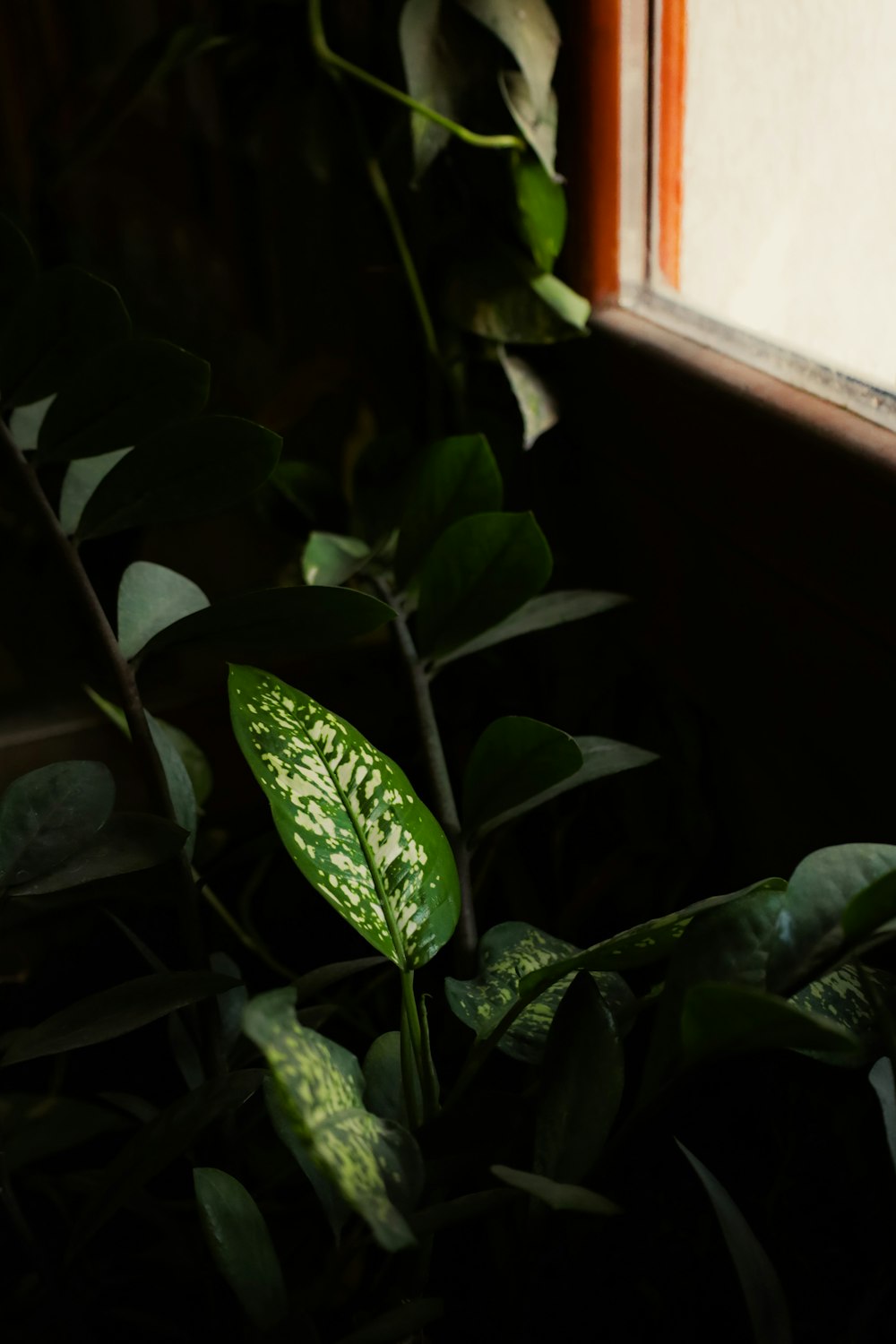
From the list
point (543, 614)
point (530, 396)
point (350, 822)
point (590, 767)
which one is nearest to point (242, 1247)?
point (350, 822)

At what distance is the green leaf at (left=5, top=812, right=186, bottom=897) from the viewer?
44 cm

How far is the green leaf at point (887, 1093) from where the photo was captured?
36cm

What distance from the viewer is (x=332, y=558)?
2.31 feet

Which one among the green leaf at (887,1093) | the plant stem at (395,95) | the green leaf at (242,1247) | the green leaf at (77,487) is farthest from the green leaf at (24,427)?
the green leaf at (887,1093)

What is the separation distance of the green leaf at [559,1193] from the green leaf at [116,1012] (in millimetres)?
165

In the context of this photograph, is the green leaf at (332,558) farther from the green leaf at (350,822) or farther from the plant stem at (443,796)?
the green leaf at (350,822)

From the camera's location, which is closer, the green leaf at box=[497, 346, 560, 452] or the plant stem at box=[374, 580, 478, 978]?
the plant stem at box=[374, 580, 478, 978]

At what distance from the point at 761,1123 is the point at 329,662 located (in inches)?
21.8

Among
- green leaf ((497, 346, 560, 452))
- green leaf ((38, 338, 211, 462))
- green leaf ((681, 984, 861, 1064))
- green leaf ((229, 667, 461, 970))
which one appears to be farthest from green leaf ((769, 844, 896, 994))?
green leaf ((497, 346, 560, 452))

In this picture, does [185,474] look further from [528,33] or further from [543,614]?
[528,33]

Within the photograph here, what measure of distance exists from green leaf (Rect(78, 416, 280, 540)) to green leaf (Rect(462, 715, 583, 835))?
6.7 inches

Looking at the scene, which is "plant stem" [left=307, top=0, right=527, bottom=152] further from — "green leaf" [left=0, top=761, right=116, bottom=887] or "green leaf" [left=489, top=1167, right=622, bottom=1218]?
"green leaf" [left=489, top=1167, right=622, bottom=1218]

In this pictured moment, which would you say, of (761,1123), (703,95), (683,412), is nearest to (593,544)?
(683,412)

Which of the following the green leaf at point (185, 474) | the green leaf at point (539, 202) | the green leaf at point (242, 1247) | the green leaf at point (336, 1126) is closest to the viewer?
the green leaf at point (336, 1126)
